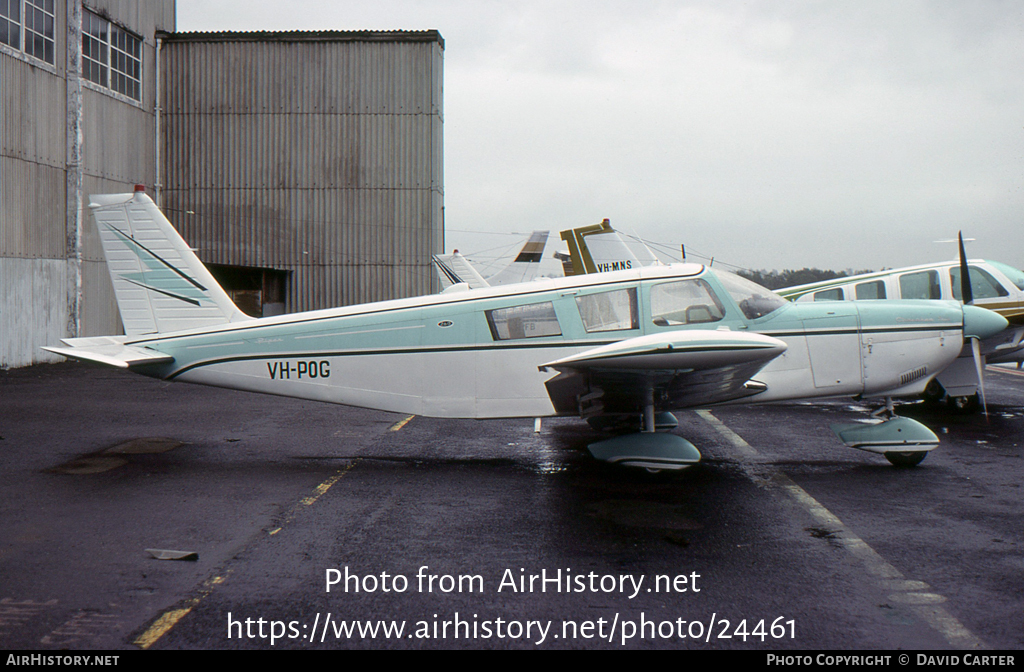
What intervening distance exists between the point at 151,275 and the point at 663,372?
17.7 ft

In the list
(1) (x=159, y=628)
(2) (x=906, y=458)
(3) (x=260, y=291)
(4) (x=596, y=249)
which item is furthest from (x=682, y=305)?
(3) (x=260, y=291)

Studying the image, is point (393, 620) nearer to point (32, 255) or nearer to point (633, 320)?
point (633, 320)

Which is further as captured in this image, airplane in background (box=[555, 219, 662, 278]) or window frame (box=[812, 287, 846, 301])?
airplane in background (box=[555, 219, 662, 278])

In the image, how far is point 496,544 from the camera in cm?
473

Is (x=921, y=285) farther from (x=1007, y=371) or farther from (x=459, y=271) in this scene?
(x=459, y=271)

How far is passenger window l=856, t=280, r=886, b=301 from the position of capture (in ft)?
39.4

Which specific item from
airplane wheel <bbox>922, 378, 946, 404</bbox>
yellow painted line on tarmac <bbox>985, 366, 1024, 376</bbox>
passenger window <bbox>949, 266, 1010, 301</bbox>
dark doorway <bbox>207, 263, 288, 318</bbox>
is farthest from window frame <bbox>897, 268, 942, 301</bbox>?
dark doorway <bbox>207, 263, 288, 318</bbox>

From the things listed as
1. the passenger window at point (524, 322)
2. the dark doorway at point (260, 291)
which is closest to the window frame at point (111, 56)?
the dark doorway at point (260, 291)

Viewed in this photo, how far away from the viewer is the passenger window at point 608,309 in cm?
682

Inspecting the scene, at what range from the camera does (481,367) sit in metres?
6.95

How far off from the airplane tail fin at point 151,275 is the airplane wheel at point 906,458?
6.56 metres

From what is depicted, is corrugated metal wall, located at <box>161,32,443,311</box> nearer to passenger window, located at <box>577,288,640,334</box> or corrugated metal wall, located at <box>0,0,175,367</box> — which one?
corrugated metal wall, located at <box>0,0,175,367</box>

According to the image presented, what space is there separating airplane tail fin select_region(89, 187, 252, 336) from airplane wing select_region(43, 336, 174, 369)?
0.82 feet
